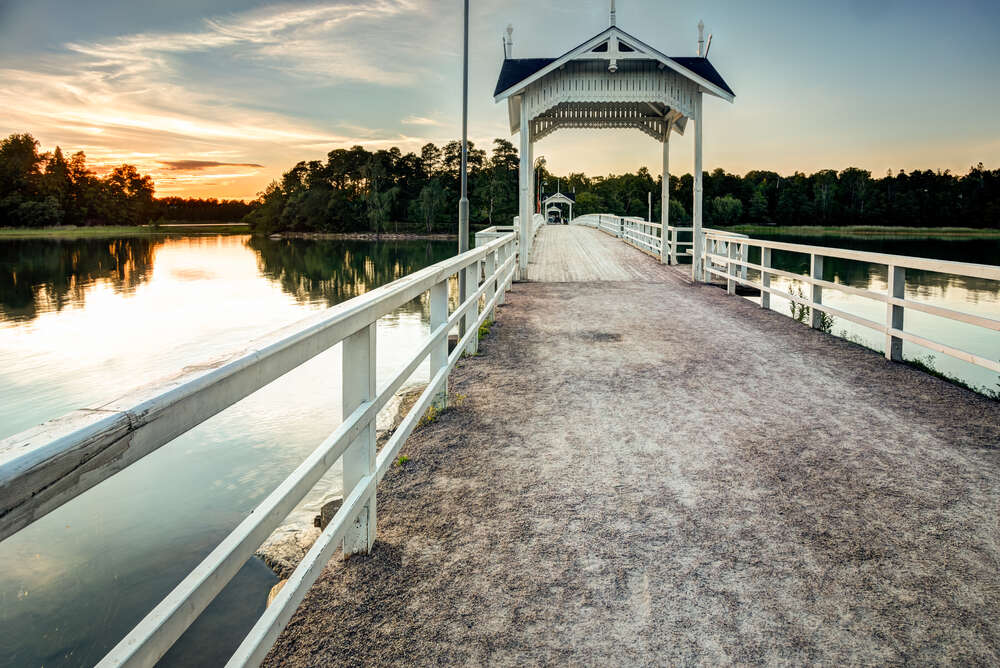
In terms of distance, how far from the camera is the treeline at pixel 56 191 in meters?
117

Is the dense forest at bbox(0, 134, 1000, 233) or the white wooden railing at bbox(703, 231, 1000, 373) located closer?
the white wooden railing at bbox(703, 231, 1000, 373)

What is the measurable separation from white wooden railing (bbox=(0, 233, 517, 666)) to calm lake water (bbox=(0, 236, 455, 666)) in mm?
225

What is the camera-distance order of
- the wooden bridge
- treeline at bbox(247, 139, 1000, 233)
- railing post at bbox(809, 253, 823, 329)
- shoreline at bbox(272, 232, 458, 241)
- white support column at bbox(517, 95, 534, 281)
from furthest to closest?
shoreline at bbox(272, 232, 458, 241) → treeline at bbox(247, 139, 1000, 233) → white support column at bbox(517, 95, 534, 281) → railing post at bbox(809, 253, 823, 329) → the wooden bridge

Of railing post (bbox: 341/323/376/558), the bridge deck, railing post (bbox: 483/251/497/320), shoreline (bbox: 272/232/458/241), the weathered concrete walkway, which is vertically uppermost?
shoreline (bbox: 272/232/458/241)

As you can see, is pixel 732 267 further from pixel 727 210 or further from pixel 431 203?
pixel 727 210

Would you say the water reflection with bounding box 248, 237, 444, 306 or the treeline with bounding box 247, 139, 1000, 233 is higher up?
the treeline with bounding box 247, 139, 1000, 233

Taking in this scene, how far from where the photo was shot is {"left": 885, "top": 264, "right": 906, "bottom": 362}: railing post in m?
6.86

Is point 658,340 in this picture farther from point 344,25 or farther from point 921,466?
point 344,25

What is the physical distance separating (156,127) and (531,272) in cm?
11128

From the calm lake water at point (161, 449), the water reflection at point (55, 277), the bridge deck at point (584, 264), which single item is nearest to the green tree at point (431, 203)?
the water reflection at point (55, 277)

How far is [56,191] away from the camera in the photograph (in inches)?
4938

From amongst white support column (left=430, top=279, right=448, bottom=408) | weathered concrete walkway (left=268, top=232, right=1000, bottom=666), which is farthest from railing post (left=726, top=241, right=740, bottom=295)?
white support column (left=430, top=279, right=448, bottom=408)

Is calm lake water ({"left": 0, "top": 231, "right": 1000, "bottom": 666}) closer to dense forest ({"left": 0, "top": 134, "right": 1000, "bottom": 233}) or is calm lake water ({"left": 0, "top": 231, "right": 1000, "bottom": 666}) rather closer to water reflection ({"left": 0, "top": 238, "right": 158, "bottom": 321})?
water reflection ({"left": 0, "top": 238, "right": 158, "bottom": 321})

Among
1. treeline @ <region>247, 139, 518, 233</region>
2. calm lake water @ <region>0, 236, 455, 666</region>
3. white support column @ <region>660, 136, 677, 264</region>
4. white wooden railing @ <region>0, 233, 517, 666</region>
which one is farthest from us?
treeline @ <region>247, 139, 518, 233</region>
